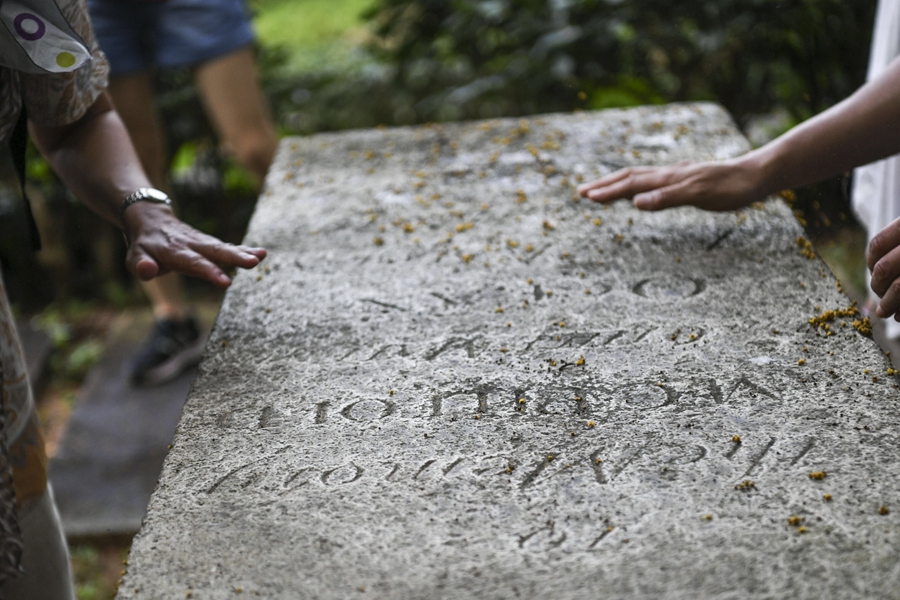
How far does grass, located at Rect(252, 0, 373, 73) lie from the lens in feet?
14.8

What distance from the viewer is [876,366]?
1285 mm

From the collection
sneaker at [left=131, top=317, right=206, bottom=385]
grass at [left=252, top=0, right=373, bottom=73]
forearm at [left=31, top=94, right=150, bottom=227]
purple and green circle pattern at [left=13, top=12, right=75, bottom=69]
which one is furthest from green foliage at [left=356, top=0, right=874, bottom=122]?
purple and green circle pattern at [left=13, top=12, right=75, bottom=69]

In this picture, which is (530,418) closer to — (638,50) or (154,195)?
(154,195)

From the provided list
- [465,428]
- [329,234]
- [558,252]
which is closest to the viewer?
[465,428]

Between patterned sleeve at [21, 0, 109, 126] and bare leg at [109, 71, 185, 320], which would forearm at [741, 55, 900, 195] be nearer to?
patterned sleeve at [21, 0, 109, 126]

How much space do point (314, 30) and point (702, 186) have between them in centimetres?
458

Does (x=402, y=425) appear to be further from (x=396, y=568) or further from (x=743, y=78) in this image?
(x=743, y=78)

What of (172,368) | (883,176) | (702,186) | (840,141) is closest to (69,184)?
(702,186)

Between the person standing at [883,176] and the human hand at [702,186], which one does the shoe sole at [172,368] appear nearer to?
the human hand at [702,186]

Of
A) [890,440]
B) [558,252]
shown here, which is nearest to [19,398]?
[558,252]

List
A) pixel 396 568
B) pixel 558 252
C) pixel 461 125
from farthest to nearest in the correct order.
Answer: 1. pixel 461 125
2. pixel 558 252
3. pixel 396 568

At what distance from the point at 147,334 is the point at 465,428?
116 inches

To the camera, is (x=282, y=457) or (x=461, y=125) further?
(x=461, y=125)

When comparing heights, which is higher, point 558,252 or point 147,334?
point 558,252
